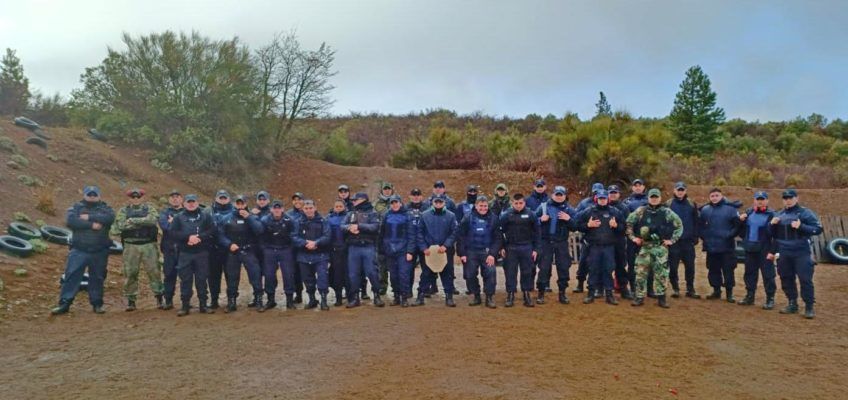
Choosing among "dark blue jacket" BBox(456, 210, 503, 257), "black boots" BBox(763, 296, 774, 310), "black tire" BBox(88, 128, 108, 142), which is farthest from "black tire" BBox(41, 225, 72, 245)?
"black boots" BBox(763, 296, 774, 310)

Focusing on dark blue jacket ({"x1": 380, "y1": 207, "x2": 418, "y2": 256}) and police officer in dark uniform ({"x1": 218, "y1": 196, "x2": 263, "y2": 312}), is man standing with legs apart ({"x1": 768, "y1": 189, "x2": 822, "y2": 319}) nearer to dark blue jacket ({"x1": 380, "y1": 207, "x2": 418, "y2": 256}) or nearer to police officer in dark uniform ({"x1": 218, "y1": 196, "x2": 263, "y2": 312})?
dark blue jacket ({"x1": 380, "y1": 207, "x2": 418, "y2": 256})

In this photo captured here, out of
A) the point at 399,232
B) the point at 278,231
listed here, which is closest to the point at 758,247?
the point at 399,232

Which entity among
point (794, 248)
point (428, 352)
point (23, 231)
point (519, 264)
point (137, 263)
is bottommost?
point (428, 352)

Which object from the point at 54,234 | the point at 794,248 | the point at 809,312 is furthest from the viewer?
Answer: the point at 54,234

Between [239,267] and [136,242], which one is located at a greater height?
[136,242]

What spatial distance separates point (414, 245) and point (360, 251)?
860 millimetres

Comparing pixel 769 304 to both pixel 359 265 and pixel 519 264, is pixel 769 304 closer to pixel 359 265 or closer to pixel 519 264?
pixel 519 264

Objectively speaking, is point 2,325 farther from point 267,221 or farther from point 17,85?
point 17,85

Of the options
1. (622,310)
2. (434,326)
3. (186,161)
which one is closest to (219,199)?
(434,326)

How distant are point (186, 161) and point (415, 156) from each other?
9.40 metres

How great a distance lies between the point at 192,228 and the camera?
28.9 ft

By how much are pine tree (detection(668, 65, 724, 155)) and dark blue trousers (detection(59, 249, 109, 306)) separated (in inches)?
1172

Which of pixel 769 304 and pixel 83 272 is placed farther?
pixel 769 304

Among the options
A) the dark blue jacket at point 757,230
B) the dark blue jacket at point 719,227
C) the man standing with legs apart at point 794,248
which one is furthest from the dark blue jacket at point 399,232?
the man standing with legs apart at point 794,248
